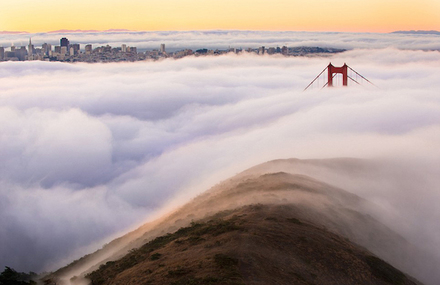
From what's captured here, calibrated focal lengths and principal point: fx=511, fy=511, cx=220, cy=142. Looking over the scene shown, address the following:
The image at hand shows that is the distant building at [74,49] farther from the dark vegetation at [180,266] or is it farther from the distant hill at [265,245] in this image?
the dark vegetation at [180,266]

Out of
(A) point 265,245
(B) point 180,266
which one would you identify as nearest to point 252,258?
(A) point 265,245

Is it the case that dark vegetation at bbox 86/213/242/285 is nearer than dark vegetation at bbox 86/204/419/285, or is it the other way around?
dark vegetation at bbox 86/213/242/285

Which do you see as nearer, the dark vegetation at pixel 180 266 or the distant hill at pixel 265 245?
the dark vegetation at pixel 180 266

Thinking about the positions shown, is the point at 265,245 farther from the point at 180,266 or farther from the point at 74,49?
the point at 74,49

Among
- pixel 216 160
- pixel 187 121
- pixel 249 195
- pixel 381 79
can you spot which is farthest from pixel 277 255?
pixel 381 79

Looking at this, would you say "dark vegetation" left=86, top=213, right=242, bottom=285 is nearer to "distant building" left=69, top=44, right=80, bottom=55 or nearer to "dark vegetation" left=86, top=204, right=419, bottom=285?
"dark vegetation" left=86, top=204, right=419, bottom=285

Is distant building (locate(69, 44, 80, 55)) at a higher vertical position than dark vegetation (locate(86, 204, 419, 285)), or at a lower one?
higher

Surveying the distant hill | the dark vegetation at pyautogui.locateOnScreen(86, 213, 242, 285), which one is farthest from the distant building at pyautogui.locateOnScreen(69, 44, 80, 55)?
the dark vegetation at pyautogui.locateOnScreen(86, 213, 242, 285)

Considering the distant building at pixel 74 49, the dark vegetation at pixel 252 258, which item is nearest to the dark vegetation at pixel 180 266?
the dark vegetation at pixel 252 258

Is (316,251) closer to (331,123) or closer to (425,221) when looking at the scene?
(425,221)
